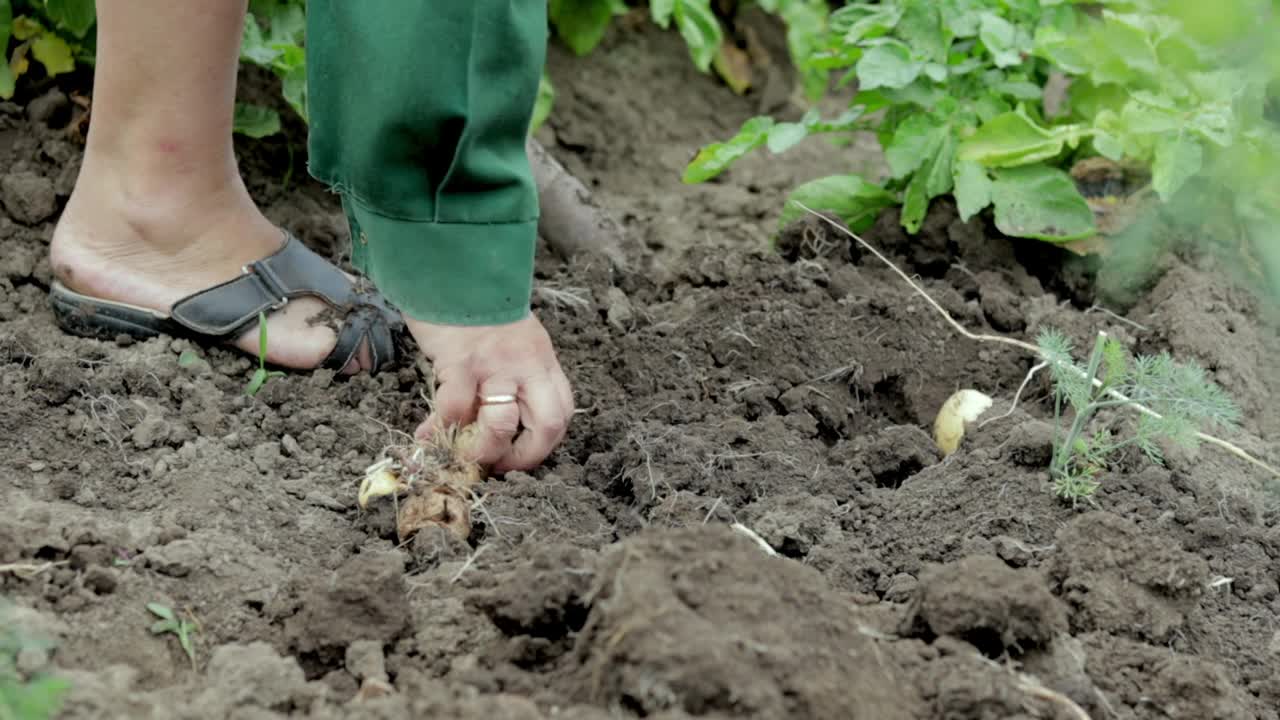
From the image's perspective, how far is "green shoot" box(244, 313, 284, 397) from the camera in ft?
8.20

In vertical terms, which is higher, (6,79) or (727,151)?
(6,79)

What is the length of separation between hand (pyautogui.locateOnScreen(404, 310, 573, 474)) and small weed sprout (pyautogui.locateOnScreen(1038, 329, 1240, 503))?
0.85 meters

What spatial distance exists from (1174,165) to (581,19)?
1896 mm

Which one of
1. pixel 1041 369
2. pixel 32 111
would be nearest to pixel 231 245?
pixel 32 111

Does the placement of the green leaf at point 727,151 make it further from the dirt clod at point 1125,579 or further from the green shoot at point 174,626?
the green shoot at point 174,626

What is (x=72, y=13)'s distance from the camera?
2996 millimetres

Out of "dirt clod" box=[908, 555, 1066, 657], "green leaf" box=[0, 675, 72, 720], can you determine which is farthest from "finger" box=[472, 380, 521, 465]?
"green leaf" box=[0, 675, 72, 720]

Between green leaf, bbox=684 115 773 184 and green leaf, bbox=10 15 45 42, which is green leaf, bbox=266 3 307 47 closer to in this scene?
green leaf, bbox=10 15 45 42

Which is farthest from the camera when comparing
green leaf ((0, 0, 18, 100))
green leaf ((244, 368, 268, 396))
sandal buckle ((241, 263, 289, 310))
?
green leaf ((0, 0, 18, 100))


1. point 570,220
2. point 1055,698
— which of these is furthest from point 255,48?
point 1055,698

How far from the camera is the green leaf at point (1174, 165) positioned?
2898mm

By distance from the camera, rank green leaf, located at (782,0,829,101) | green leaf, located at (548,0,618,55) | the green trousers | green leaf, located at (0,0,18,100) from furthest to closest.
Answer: green leaf, located at (782,0,829,101), green leaf, located at (548,0,618,55), green leaf, located at (0,0,18,100), the green trousers

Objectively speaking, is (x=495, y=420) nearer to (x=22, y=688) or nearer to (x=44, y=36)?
(x=22, y=688)

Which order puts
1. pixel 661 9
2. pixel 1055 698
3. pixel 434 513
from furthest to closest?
pixel 661 9, pixel 434 513, pixel 1055 698
